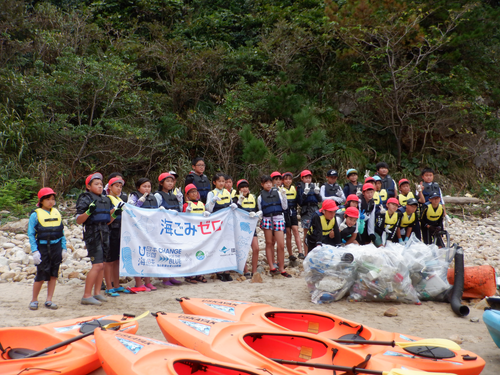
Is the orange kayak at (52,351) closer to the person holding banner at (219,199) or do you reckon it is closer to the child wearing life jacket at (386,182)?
the person holding banner at (219,199)

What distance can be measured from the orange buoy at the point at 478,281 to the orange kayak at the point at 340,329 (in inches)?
97.6

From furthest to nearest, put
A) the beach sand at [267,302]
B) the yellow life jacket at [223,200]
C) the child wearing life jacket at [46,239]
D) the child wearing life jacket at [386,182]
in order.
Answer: the child wearing life jacket at [386,182] → the yellow life jacket at [223,200] → the child wearing life jacket at [46,239] → the beach sand at [267,302]

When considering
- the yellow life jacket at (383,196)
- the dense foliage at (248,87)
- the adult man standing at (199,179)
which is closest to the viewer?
the adult man standing at (199,179)

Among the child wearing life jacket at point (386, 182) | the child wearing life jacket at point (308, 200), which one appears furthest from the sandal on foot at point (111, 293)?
the child wearing life jacket at point (386, 182)

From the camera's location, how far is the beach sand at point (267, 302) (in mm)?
4828

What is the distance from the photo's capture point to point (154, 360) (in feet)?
10.3

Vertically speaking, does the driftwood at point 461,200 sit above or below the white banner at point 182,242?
above

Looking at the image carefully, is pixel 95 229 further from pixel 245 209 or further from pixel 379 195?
pixel 379 195

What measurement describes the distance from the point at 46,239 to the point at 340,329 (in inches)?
154

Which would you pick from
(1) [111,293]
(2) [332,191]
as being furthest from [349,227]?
(1) [111,293]

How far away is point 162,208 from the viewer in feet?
21.4

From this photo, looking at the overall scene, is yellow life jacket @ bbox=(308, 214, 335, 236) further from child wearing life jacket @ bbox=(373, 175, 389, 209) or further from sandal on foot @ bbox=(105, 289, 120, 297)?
sandal on foot @ bbox=(105, 289, 120, 297)

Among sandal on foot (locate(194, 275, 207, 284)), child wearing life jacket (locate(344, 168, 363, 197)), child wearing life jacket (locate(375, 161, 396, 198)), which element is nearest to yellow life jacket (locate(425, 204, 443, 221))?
child wearing life jacket (locate(375, 161, 396, 198))

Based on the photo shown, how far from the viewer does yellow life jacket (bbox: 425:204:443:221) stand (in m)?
7.55
